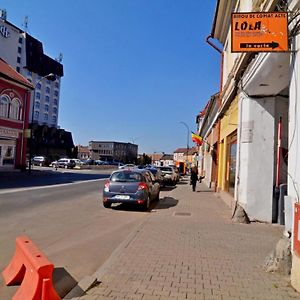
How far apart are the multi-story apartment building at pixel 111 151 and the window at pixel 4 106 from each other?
4215 inches

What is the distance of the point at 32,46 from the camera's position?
106938 mm

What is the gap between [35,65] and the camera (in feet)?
354

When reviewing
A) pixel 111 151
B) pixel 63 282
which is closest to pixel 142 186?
pixel 63 282

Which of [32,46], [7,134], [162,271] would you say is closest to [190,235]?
[162,271]

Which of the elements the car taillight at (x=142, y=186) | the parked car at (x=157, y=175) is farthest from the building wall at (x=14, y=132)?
the car taillight at (x=142, y=186)

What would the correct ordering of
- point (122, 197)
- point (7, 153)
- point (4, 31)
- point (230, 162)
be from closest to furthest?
point (122, 197) < point (230, 162) < point (7, 153) < point (4, 31)

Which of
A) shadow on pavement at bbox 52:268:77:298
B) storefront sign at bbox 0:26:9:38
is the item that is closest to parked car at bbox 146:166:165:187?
shadow on pavement at bbox 52:268:77:298

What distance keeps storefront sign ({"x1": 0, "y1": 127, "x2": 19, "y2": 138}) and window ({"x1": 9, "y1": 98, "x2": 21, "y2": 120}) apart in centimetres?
126

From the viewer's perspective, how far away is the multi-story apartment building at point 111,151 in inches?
5694

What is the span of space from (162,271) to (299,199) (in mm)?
2201

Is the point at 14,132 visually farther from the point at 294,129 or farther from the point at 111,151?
the point at 111,151

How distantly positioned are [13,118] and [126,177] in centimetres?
2478

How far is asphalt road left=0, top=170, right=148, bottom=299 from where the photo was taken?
6.70 meters

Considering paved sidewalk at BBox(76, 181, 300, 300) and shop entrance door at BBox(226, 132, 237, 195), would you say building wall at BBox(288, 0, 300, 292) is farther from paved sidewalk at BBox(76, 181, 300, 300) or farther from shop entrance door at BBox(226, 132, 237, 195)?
shop entrance door at BBox(226, 132, 237, 195)
